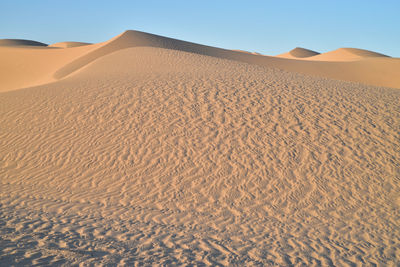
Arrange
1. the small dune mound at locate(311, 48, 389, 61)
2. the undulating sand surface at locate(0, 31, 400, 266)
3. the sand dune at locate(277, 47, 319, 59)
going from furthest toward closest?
the sand dune at locate(277, 47, 319, 59), the small dune mound at locate(311, 48, 389, 61), the undulating sand surface at locate(0, 31, 400, 266)

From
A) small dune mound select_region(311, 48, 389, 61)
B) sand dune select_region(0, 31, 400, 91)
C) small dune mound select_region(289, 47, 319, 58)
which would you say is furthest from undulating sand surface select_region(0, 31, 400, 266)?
small dune mound select_region(289, 47, 319, 58)

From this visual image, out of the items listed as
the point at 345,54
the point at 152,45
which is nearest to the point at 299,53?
the point at 345,54

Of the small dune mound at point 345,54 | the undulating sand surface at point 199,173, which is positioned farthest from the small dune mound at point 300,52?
the undulating sand surface at point 199,173

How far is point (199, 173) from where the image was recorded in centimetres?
980

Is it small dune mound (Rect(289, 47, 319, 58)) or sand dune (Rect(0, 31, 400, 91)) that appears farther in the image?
small dune mound (Rect(289, 47, 319, 58))

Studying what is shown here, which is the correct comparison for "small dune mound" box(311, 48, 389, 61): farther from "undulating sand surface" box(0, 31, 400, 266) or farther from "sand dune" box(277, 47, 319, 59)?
"undulating sand surface" box(0, 31, 400, 266)

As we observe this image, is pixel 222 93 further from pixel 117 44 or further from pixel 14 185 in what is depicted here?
pixel 117 44

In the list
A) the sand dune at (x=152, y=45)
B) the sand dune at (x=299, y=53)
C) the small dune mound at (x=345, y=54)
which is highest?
the sand dune at (x=299, y=53)

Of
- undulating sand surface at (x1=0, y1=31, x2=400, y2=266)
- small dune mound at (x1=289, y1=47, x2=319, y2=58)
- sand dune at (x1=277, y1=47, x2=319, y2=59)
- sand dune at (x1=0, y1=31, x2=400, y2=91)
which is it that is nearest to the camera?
undulating sand surface at (x1=0, y1=31, x2=400, y2=266)

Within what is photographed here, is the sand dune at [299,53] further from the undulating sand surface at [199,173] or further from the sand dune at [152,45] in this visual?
the undulating sand surface at [199,173]

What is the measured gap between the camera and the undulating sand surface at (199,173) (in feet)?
20.3

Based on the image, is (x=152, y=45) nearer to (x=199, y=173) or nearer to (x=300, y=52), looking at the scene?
(x=199, y=173)

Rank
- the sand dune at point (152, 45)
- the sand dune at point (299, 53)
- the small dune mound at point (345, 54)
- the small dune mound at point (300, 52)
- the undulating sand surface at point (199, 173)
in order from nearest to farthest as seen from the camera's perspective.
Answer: the undulating sand surface at point (199, 173)
the sand dune at point (152, 45)
the small dune mound at point (345, 54)
the sand dune at point (299, 53)
the small dune mound at point (300, 52)

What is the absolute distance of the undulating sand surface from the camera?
6.19 metres
